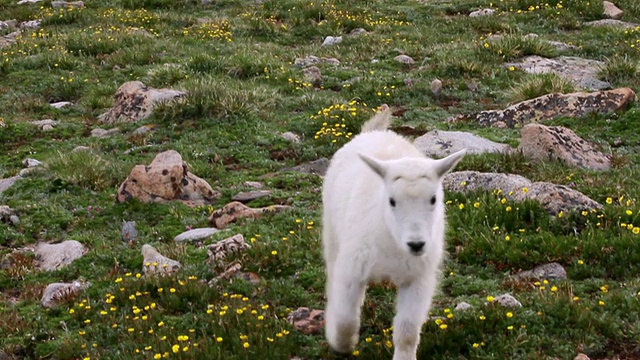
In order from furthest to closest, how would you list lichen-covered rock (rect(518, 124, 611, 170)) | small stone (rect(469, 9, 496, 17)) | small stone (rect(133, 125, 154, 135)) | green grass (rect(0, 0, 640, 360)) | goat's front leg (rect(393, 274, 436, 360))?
1. small stone (rect(469, 9, 496, 17))
2. small stone (rect(133, 125, 154, 135))
3. lichen-covered rock (rect(518, 124, 611, 170))
4. green grass (rect(0, 0, 640, 360))
5. goat's front leg (rect(393, 274, 436, 360))

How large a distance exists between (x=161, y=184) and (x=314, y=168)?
2695 millimetres

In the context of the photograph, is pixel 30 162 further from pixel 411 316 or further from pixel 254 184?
pixel 411 316

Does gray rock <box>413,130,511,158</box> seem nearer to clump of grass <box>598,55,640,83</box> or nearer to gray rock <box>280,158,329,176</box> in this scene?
gray rock <box>280,158,329,176</box>

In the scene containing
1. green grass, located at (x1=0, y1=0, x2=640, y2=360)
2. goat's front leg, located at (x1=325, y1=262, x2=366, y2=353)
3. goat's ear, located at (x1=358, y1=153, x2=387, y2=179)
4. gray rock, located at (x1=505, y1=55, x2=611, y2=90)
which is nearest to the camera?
goat's ear, located at (x1=358, y1=153, x2=387, y2=179)

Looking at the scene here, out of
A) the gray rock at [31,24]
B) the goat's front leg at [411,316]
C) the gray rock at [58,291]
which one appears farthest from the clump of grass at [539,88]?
the gray rock at [31,24]

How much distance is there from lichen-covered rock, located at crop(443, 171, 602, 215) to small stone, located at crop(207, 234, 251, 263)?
2980 mm

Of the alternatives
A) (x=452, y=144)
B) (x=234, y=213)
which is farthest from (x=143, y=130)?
(x=452, y=144)

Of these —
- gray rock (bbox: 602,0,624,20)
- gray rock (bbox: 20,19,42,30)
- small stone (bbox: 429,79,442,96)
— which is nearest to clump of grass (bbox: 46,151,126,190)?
small stone (bbox: 429,79,442,96)

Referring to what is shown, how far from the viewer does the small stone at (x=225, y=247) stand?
9078 mm

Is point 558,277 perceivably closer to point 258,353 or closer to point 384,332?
point 384,332

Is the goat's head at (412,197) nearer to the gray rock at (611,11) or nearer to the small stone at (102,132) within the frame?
the small stone at (102,132)

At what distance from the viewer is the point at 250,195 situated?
37.7 ft

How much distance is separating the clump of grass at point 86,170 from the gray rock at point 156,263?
9.77 feet

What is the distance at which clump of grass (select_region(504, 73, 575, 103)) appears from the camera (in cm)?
1532
